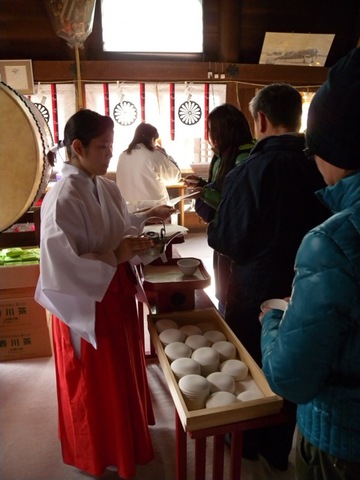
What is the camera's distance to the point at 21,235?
490cm

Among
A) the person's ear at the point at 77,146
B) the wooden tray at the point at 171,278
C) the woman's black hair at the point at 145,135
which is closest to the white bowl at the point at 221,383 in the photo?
the wooden tray at the point at 171,278

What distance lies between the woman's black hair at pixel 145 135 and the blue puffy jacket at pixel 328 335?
16.4ft

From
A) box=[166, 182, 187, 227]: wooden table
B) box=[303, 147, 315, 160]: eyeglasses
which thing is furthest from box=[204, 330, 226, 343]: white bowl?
box=[166, 182, 187, 227]: wooden table

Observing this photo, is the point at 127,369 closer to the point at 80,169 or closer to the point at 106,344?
the point at 106,344

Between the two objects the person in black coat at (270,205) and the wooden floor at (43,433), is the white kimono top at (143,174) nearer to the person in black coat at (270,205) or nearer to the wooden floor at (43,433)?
the wooden floor at (43,433)

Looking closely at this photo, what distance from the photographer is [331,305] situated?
1.02 metres

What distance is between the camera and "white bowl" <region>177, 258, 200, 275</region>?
254cm

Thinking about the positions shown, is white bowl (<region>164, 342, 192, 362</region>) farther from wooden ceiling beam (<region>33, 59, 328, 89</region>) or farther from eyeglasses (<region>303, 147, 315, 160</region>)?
wooden ceiling beam (<region>33, 59, 328, 89</region>)

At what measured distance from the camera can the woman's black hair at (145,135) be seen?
582cm

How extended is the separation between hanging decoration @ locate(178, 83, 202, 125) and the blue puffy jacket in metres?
7.17

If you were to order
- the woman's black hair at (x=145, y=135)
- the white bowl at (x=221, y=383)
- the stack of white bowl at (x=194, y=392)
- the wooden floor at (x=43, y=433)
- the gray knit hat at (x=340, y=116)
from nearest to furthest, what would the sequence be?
1. the gray knit hat at (x=340, y=116)
2. the stack of white bowl at (x=194, y=392)
3. the white bowl at (x=221, y=383)
4. the wooden floor at (x=43, y=433)
5. the woman's black hair at (x=145, y=135)

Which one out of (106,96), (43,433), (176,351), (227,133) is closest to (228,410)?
(176,351)

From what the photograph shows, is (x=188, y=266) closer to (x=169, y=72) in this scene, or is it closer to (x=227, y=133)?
(x=227, y=133)

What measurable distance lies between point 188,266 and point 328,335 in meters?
1.53
